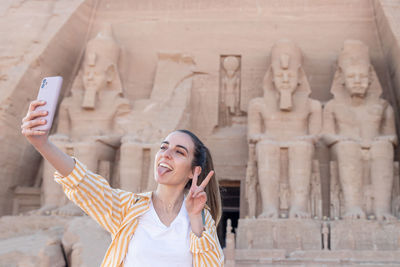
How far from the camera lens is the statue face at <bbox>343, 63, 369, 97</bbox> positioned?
7.22 metres

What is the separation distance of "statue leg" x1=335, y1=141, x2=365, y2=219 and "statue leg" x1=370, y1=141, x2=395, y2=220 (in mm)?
177

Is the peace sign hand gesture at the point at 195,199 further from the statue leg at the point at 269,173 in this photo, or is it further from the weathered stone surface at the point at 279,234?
the statue leg at the point at 269,173

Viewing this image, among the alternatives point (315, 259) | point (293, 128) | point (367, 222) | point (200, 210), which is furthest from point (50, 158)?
point (293, 128)

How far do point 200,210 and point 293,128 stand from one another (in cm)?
562

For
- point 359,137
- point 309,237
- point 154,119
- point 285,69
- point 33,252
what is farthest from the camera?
point 154,119

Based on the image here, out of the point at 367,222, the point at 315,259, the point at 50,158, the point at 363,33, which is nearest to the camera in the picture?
the point at 50,158

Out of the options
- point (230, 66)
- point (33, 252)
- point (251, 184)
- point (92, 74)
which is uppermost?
point (230, 66)

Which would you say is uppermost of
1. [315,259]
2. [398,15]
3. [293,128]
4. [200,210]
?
[398,15]

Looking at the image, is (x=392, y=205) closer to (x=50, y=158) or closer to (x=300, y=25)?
(x=300, y=25)

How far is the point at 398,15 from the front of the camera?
7828mm

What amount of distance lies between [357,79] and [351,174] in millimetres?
1430

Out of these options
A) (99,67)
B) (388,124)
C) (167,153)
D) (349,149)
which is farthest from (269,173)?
(167,153)

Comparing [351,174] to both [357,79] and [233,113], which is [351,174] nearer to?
[357,79]

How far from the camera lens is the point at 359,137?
7.04 m
